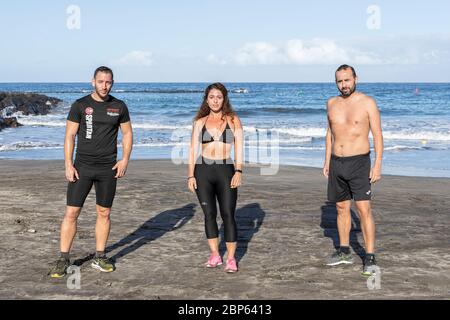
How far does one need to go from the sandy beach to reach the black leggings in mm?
594

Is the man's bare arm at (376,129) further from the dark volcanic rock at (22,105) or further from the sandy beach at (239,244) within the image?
the dark volcanic rock at (22,105)

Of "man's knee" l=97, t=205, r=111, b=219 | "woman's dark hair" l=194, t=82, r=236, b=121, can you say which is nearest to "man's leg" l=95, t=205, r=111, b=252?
"man's knee" l=97, t=205, r=111, b=219

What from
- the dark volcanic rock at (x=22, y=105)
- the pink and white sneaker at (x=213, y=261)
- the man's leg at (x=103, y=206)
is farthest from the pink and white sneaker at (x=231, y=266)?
the dark volcanic rock at (x=22, y=105)

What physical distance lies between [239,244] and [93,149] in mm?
2476

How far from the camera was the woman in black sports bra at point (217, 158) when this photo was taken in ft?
19.5

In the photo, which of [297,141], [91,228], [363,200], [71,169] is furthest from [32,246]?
[297,141]

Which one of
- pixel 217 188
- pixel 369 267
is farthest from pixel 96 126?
pixel 369 267

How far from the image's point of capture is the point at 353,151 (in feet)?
20.0

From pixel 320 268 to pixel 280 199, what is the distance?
176 inches

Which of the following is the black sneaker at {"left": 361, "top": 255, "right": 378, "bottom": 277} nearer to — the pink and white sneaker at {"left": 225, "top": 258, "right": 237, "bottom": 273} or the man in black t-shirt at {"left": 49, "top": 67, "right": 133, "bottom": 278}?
the pink and white sneaker at {"left": 225, "top": 258, "right": 237, "bottom": 273}

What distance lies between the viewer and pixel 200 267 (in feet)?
20.6

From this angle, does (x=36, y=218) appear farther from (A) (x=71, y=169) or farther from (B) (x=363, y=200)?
(B) (x=363, y=200)
